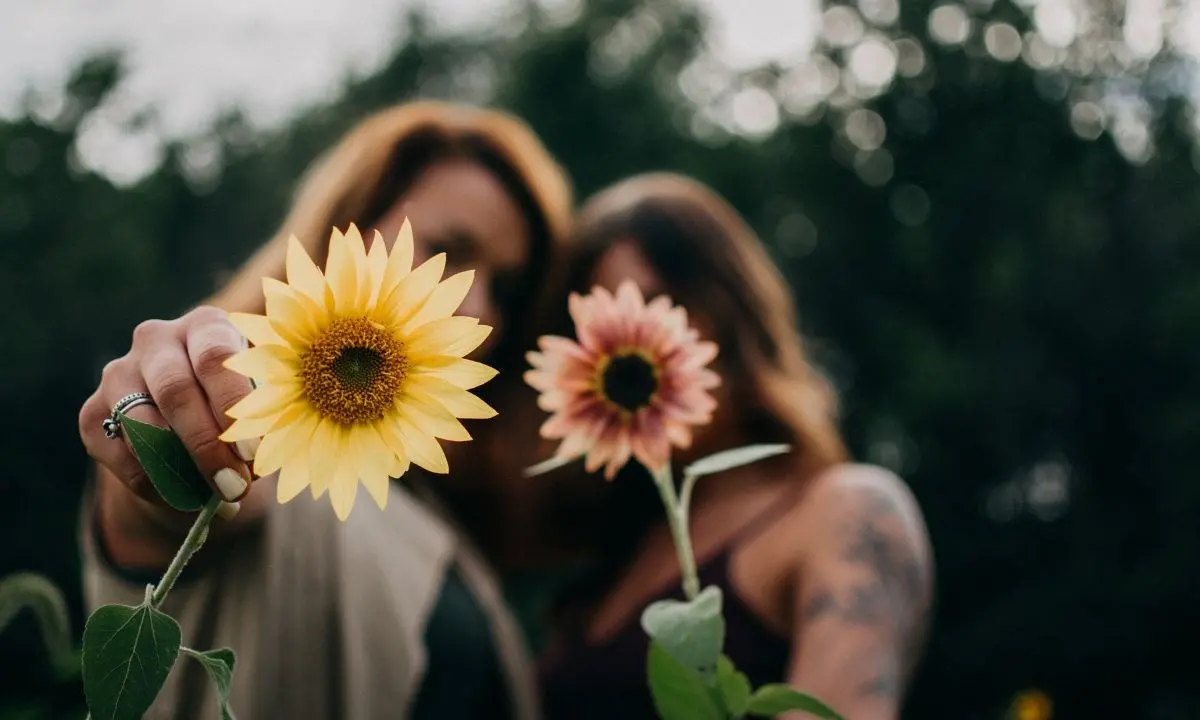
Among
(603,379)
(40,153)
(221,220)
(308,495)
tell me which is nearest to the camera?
(603,379)

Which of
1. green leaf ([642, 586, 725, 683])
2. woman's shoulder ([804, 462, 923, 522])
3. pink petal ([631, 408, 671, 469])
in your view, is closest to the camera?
green leaf ([642, 586, 725, 683])

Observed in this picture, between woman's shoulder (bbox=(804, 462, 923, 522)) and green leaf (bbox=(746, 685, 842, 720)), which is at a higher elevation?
green leaf (bbox=(746, 685, 842, 720))

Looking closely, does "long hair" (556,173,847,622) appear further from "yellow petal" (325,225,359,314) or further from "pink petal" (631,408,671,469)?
"yellow petal" (325,225,359,314)

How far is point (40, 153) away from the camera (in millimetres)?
12359

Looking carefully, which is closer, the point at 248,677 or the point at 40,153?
the point at 248,677

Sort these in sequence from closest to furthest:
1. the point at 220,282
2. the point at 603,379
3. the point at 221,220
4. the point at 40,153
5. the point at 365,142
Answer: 1. the point at 603,379
2. the point at 365,142
3. the point at 220,282
4. the point at 40,153
5. the point at 221,220

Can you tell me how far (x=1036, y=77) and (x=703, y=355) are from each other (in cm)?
1366

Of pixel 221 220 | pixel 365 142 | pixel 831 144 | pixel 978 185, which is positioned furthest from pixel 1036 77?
pixel 365 142

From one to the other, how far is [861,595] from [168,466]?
142cm

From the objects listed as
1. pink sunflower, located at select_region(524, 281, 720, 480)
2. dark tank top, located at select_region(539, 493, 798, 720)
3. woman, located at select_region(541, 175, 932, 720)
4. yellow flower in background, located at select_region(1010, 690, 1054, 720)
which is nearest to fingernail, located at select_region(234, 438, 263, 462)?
pink sunflower, located at select_region(524, 281, 720, 480)

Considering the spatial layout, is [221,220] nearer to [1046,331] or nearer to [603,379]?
[1046,331]

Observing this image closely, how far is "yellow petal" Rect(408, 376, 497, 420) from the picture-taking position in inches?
19.5

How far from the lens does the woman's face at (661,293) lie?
7.75 ft

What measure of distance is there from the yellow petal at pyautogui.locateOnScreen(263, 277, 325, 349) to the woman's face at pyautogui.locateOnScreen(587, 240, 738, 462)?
1.81m
